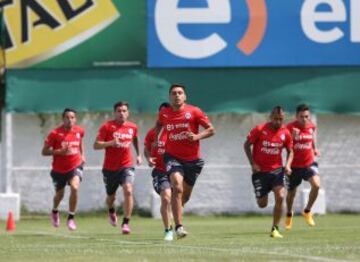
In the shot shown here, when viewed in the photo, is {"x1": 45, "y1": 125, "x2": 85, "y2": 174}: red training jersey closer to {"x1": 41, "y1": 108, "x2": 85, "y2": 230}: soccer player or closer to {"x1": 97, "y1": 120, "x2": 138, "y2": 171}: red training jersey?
{"x1": 41, "y1": 108, "x2": 85, "y2": 230}: soccer player

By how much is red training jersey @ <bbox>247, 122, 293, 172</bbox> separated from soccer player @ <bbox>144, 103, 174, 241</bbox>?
1.42m

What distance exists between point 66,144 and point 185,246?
24.4 ft

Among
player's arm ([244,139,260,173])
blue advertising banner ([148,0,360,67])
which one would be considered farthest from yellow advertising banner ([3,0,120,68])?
player's arm ([244,139,260,173])

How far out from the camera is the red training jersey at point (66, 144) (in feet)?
70.0

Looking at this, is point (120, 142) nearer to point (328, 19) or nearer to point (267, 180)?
point (267, 180)

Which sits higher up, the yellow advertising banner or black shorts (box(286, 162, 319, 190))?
the yellow advertising banner

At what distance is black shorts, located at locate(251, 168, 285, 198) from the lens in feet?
58.7

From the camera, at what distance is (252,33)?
26984 millimetres

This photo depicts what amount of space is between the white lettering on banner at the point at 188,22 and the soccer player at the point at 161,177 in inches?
292

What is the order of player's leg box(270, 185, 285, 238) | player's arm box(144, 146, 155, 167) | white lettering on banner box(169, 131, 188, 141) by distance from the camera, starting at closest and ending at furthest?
white lettering on banner box(169, 131, 188, 141) < player's leg box(270, 185, 285, 238) < player's arm box(144, 146, 155, 167)

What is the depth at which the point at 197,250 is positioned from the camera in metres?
13.5

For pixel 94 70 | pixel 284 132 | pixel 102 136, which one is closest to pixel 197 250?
pixel 284 132

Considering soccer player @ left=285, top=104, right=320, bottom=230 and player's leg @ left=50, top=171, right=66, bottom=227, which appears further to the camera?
player's leg @ left=50, top=171, right=66, bottom=227

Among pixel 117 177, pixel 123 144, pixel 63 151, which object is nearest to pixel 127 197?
pixel 117 177
